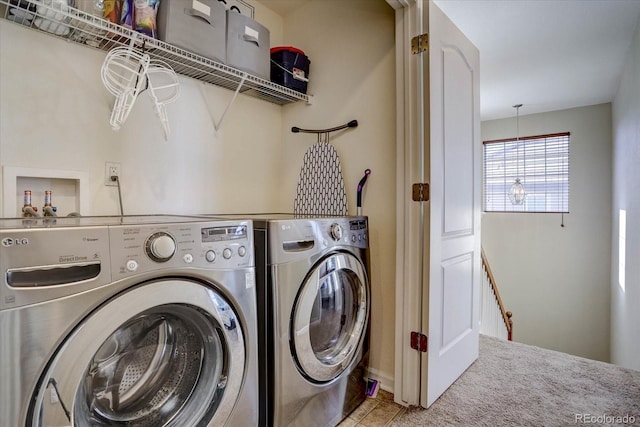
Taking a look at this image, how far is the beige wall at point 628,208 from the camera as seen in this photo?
2422 mm

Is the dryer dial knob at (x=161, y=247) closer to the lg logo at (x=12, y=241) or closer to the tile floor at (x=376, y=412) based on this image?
the lg logo at (x=12, y=241)

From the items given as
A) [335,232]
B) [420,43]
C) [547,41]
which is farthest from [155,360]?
[547,41]

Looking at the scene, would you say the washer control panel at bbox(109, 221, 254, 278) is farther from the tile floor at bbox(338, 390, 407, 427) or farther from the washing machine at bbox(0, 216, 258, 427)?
the tile floor at bbox(338, 390, 407, 427)

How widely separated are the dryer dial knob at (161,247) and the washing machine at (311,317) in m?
0.39

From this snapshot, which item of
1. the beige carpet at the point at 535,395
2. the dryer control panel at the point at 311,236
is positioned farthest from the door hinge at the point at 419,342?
the dryer control panel at the point at 311,236

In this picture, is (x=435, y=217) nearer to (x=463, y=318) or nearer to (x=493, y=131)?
(x=463, y=318)

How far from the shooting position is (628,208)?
2834mm

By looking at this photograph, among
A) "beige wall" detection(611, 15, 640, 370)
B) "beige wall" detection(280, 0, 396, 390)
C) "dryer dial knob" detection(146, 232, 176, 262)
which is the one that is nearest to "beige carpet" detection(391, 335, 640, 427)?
"beige wall" detection(280, 0, 396, 390)

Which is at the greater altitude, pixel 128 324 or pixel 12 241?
pixel 12 241

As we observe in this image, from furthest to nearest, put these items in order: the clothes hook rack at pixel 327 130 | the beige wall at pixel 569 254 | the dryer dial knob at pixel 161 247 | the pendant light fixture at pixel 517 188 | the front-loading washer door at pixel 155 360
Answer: the pendant light fixture at pixel 517 188 < the beige wall at pixel 569 254 < the clothes hook rack at pixel 327 130 < the dryer dial knob at pixel 161 247 < the front-loading washer door at pixel 155 360

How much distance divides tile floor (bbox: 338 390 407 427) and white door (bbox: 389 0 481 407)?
76 mm

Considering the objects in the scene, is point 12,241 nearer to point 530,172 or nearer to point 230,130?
point 230,130

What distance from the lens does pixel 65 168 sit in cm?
148

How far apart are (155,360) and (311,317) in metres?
0.64
